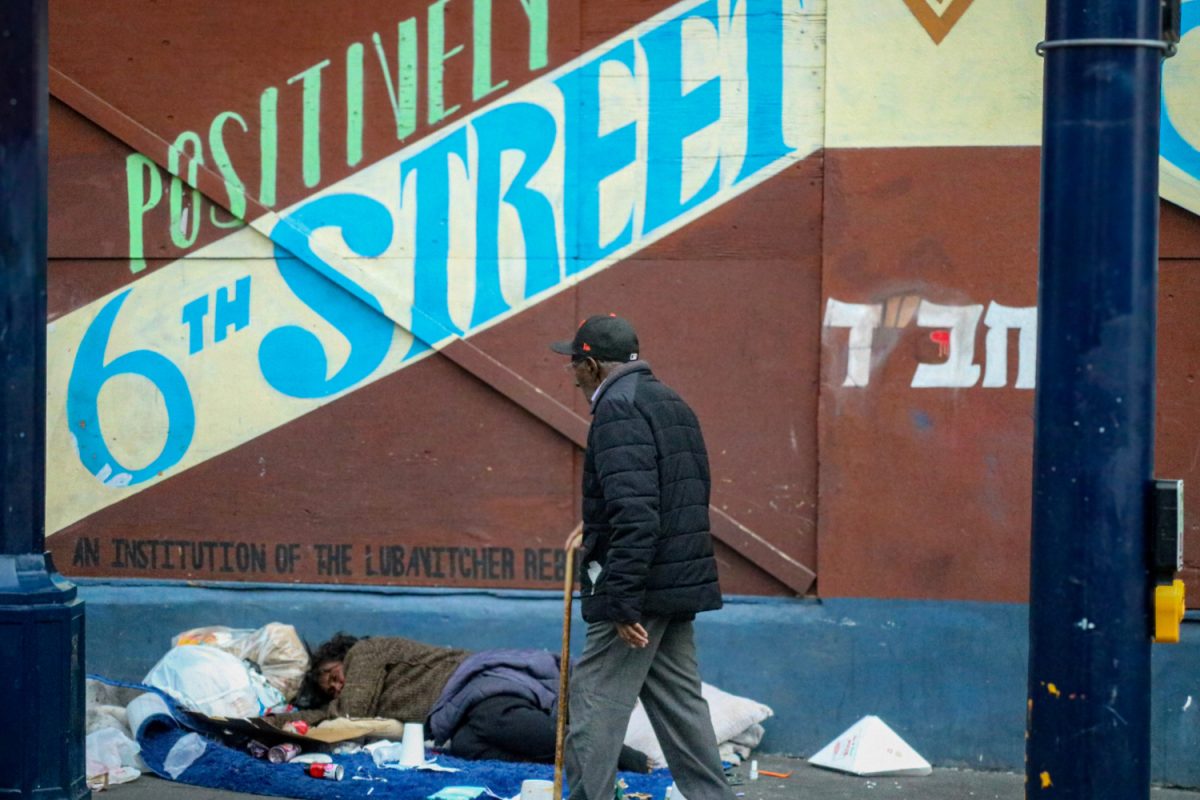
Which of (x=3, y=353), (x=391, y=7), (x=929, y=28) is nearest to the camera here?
(x=3, y=353)

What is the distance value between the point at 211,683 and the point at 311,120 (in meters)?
2.71

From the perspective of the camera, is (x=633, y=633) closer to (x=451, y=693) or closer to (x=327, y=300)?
(x=451, y=693)

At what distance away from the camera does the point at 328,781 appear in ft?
20.6

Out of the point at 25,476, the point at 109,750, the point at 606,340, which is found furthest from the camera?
the point at 109,750

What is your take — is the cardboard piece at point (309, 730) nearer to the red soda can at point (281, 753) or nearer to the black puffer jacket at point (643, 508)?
the red soda can at point (281, 753)

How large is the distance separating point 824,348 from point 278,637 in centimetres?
287

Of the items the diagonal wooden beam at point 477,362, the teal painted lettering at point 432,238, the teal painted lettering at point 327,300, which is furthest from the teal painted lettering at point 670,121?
the teal painted lettering at point 327,300

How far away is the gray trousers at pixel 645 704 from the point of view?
527 cm

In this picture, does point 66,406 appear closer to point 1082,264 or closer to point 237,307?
point 237,307

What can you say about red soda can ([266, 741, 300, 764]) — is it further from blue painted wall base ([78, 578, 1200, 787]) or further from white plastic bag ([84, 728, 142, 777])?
blue painted wall base ([78, 578, 1200, 787])

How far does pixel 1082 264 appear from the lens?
373 cm

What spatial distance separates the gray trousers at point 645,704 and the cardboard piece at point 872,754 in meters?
1.44

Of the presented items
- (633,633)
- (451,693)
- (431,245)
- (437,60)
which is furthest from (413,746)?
(437,60)

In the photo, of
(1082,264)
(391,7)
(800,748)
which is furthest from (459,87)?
(1082,264)
